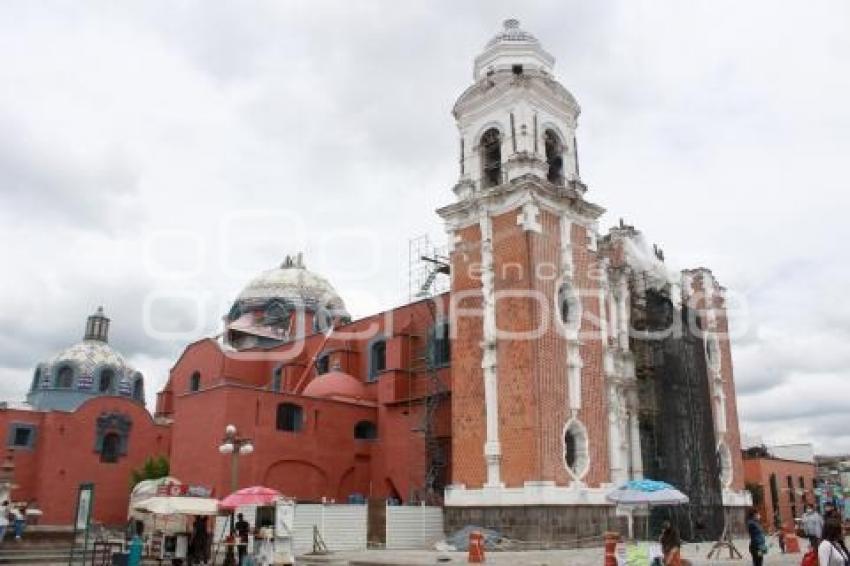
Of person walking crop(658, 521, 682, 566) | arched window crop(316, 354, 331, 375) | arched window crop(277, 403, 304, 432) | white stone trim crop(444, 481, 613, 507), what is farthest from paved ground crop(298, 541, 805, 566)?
arched window crop(316, 354, 331, 375)

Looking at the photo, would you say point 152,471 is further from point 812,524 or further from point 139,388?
point 812,524

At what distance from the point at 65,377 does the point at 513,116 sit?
38519mm

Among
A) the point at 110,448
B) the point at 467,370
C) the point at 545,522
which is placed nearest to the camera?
the point at 545,522

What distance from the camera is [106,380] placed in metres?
52.0

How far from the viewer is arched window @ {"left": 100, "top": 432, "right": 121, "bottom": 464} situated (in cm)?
3681

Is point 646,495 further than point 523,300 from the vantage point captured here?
No

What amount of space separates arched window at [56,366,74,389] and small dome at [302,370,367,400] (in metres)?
26.5

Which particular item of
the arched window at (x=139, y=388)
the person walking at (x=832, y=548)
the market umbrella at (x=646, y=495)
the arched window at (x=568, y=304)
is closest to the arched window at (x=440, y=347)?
the arched window at (x=568, y=304)

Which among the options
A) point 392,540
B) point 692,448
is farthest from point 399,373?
point 692,448

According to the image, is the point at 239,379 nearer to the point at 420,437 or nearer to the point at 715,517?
the point at 420,437

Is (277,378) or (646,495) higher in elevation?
(277,378)

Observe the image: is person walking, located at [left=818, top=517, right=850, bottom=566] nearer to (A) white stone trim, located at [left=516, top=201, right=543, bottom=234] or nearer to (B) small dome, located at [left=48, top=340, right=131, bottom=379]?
Result: (A) white stone trim, located at [left=516, top=201, right=543, bottom=234]

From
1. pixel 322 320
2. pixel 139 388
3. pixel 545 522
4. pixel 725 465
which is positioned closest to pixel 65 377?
pixel 139 388

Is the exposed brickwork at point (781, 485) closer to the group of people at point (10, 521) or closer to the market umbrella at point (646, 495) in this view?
the market umbrella at point (646, 495)
